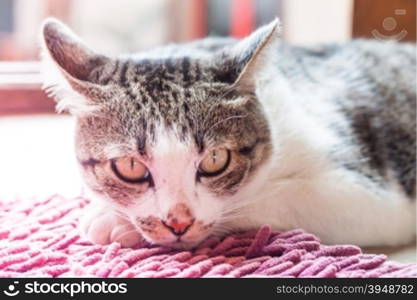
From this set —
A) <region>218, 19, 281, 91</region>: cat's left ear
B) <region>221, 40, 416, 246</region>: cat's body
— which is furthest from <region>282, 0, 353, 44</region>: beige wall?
<region>218, 19, 281, 91</region>: cat's left ear

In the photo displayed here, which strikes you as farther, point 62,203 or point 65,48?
point 62,203

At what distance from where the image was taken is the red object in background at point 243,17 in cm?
244

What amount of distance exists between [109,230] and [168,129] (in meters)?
0.22

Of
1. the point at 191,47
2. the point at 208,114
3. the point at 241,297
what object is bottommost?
the point at 241,297

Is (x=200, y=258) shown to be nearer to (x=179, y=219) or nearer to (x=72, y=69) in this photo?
(x=179, y=219)

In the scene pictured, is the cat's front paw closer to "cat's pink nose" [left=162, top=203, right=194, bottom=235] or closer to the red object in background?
"cat's pink nose" [left=162, top=203, right=194, bottom=235]

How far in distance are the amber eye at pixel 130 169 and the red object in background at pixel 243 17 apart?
158 cm

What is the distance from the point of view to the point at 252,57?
98cm

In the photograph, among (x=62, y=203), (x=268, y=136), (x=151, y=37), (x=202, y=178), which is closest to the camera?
(x=202, y=178)

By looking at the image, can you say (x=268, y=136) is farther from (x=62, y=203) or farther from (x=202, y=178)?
(x=62, y=203)

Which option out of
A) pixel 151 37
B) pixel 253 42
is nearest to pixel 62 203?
pixel 253 42

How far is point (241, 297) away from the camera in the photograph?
834 mm

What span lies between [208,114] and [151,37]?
179 cm

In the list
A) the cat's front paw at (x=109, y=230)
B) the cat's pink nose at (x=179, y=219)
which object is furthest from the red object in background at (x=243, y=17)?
the cat's pink nose at (x=179, y=219)
